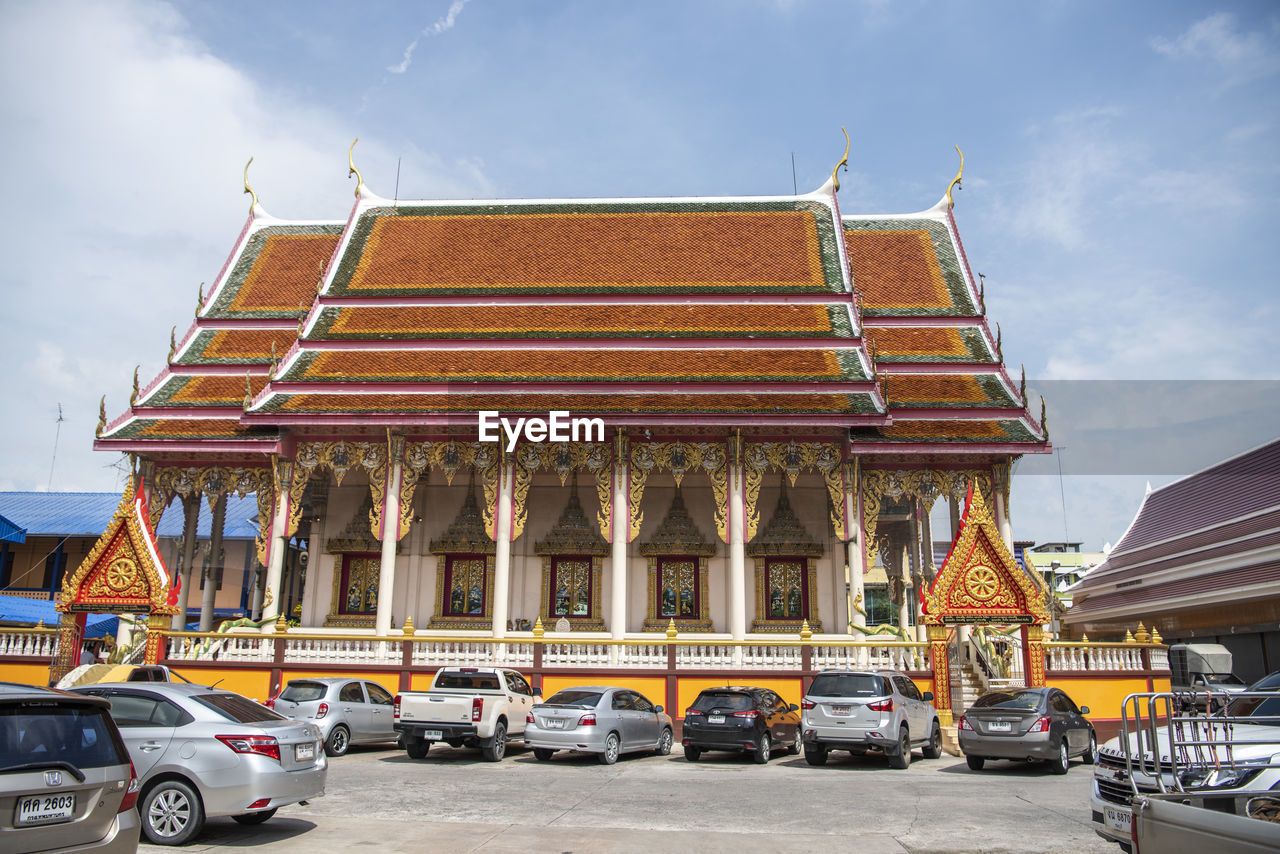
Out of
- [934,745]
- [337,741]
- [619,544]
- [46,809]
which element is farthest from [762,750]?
[46,809]

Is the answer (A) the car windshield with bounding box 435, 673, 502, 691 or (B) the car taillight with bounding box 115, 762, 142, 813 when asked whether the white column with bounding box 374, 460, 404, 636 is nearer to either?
(A) the car windshield with bounding box 435, 673, 502, 691

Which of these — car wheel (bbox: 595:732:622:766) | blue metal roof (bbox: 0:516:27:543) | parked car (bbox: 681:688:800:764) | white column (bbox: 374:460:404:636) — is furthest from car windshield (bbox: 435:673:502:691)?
blue metal roof (bbox: 0:516:27:543)

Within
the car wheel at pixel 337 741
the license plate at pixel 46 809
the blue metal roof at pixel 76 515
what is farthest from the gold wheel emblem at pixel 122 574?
the blue metal roof at pixel 76 515

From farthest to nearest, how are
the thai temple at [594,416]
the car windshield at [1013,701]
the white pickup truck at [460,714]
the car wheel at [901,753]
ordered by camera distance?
1. the thai temple at [594,416]
2. the white pickup truck at [460,714]
3. the car wheel at [901,753]
4. the car windshield at [1013,701]

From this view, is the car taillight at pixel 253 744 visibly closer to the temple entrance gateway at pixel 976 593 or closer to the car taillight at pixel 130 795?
the car taillight at pixel 130 795

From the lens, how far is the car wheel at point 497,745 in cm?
1591

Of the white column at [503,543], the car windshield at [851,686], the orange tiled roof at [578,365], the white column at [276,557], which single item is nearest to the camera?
the car windshield at [851,686]

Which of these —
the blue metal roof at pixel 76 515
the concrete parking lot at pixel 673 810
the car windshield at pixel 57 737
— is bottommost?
the concrete parking lot at pixel 673 810

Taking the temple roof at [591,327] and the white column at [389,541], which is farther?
the temple roof at [591,327]

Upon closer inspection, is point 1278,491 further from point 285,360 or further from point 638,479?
point 285,360

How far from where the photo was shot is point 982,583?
18.7 meters

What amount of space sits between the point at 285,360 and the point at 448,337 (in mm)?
4310

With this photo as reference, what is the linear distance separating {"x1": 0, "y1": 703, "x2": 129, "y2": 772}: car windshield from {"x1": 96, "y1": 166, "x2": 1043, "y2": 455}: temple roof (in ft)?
56.6

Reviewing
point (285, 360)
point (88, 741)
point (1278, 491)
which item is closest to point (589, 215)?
point (285, 360)
